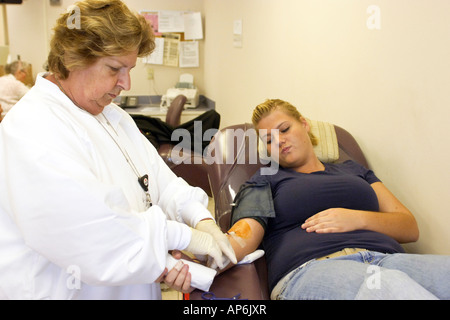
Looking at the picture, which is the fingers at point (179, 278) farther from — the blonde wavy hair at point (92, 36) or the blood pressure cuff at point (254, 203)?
the blonde wavy hair at point (92, 36)

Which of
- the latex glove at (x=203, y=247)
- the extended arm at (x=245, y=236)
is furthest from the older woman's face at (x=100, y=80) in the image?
the extended arm at (x=245, y=236)

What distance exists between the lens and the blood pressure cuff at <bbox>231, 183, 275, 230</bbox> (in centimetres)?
160

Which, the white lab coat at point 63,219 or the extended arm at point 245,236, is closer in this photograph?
the white lab coat at point 63,219

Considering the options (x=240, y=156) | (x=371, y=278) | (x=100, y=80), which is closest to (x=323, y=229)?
(x=371, y=278)

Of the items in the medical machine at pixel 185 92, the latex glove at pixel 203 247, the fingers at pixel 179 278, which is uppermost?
the medical machine at pixel 185 92

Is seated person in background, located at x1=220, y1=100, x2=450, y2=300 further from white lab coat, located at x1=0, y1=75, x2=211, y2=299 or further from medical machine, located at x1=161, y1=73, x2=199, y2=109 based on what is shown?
medical machine, located at x1=161, y1=73, x2=199, y2=109

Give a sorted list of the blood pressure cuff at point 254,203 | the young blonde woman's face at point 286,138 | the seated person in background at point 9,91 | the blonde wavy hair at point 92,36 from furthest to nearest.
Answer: the seated person in background at point 9,91 < the young blonde woman's face at point 286,138 < the blood pressure cuff at point 254,203 < the blonde wavy hair at point 92,36

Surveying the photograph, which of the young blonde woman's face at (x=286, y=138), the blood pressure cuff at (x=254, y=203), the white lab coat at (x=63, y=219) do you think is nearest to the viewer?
the white lab coat at (x=63, y=219)

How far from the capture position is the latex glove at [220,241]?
131cm

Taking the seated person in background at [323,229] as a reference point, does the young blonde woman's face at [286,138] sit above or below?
above

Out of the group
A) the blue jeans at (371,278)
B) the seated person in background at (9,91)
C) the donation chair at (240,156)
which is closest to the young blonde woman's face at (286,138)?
the donation chair at (240,156)

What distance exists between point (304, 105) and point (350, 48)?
1.85ft
